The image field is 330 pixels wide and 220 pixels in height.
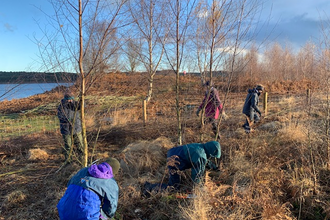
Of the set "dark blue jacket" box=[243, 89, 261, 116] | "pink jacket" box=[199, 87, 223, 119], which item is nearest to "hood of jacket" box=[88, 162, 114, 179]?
"pink jacket" box=[199, 87, 223, 119]

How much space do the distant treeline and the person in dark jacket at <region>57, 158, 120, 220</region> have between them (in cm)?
140

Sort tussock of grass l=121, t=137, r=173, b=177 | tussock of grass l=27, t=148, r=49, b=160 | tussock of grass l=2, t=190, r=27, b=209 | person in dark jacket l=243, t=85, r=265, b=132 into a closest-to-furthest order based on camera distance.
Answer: tussock of grass l=2, t=190, r=27, b=209 < tussock of grass l=121, t=137, r=173, b=177 < tussock of grass l=27, t=148, r=49, b=160 < person in dark jacket l=243, t=85, r=265, b=132

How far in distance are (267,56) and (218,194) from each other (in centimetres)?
2938

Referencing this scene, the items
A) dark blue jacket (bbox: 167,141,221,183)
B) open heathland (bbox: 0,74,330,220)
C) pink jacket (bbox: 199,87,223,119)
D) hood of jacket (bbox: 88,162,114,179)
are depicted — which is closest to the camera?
hood of jacket (bbox: 88,162,114,179)

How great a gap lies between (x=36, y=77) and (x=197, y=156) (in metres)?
2.32

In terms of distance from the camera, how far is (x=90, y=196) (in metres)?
2.01

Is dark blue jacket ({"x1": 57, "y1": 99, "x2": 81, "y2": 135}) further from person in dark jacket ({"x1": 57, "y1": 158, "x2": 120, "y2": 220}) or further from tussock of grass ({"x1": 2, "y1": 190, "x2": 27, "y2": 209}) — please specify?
person in dark jacket ({"x1": 57, "y1": 158, "x2": 120, "y2": 220})

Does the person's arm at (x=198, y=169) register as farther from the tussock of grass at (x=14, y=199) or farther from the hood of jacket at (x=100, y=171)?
the tussock of grass at (x=14, y=199)

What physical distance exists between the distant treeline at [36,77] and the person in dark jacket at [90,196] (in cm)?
140

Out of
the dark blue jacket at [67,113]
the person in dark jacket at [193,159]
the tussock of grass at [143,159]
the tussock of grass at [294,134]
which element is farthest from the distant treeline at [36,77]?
the tussock of grass at [294,134]

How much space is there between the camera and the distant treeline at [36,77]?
2668 mm

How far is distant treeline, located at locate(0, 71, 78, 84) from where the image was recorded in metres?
2.67

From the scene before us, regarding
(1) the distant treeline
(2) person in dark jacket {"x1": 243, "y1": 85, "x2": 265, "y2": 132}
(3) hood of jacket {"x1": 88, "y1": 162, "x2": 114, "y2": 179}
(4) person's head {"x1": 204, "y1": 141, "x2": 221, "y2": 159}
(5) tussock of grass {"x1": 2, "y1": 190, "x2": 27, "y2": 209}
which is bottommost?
(5) tussock of grass {"x1": 2, "y1": 190, "x2": 27, "y2": 209}

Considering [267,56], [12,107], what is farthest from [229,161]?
[267,56]
